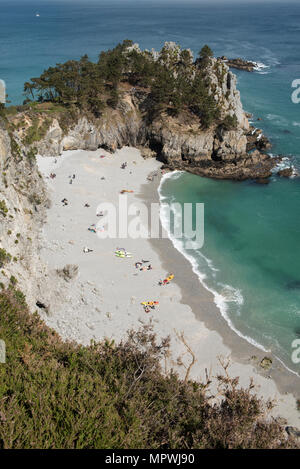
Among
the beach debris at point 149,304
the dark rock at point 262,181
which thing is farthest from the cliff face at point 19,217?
the dark rock at point 262,181

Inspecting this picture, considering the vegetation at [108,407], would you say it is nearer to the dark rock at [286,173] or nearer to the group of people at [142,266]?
the group of people at [142,266]

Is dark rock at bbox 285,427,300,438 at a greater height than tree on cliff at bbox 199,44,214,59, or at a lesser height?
lesser

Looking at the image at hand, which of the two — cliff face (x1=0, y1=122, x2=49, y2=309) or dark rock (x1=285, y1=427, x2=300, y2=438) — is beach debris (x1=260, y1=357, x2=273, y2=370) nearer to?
dark rock (x1=285, y1=427, x2=300, y2=438)

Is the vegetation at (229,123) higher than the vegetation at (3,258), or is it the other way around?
the vegetation at (229,123)

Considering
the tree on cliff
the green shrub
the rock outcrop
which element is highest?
Result: the rock outcrop

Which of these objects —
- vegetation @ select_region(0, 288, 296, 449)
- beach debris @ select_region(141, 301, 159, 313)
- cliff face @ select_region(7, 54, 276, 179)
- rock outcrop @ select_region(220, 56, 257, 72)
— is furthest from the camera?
rock outcrop @ select_region(220, 56, 257, 72)

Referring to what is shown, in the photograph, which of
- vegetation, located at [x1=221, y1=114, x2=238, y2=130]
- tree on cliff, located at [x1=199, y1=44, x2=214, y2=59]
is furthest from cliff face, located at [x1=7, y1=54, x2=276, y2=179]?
tree on cliff, located at [x1=199, y1=44, x2=214, y2=59]

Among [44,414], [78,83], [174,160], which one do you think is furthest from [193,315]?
[78,83]

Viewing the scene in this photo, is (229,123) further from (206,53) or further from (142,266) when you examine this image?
(142,266)
